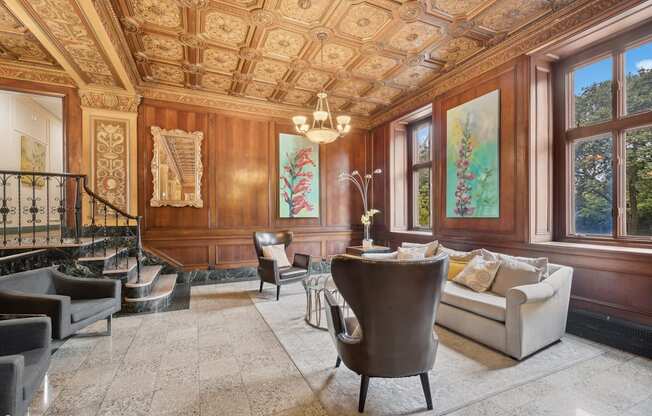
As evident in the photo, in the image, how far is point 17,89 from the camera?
4336mm

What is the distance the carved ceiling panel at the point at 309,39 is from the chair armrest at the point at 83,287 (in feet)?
9.47

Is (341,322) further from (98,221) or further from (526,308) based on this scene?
(98,221)

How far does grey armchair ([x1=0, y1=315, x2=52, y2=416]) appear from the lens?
143cm

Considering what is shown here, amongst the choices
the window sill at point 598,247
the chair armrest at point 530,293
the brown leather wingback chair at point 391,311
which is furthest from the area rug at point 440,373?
the window sill at point 598,247

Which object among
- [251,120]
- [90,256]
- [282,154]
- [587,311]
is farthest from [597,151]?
[90,256]

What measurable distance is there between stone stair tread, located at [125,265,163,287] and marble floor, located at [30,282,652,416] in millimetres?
640

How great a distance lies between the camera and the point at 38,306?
2.40 m

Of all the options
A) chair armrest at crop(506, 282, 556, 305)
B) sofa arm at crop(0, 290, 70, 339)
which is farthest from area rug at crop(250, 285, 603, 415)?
sofa arm at crop(0, 290, 70, 339)

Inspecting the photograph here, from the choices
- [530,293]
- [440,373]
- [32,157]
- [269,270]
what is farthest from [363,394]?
[32,157]

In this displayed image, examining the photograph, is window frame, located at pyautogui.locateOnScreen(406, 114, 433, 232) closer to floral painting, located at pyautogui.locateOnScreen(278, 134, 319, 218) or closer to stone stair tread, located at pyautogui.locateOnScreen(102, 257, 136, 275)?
floral painting, located at pyautogui.locateOnScreen(278, 134, 319, 218)

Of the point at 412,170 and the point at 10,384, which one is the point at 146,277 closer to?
the point at 10,384

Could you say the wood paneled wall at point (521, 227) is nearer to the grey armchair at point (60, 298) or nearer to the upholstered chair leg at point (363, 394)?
the upholstered chair leg at point (363, 394)

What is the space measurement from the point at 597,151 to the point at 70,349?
19.3 ft

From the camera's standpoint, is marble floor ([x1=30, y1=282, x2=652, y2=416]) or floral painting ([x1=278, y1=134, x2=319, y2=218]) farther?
floral painting ([x1=278, y1=134, x2=319, y2=218])
